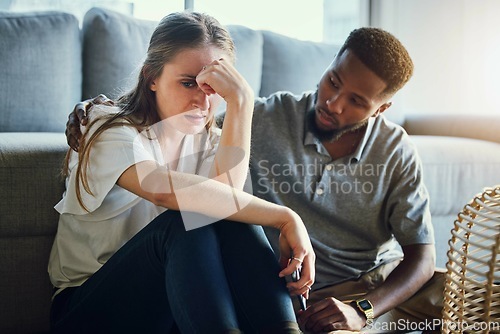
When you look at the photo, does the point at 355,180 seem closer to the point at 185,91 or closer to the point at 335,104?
the point at 335,104

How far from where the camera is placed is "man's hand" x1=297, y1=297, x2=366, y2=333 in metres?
1.26

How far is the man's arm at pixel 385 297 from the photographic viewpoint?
1.27m

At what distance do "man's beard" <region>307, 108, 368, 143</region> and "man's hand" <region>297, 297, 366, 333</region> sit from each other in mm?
382

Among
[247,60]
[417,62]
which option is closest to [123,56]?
[247,60]

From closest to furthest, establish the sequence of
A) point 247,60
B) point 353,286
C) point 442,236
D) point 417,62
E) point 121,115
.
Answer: point 121,115
point 353,286
point 442,236
point 247,60
point 417,62

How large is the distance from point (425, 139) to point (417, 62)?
113 centimetres

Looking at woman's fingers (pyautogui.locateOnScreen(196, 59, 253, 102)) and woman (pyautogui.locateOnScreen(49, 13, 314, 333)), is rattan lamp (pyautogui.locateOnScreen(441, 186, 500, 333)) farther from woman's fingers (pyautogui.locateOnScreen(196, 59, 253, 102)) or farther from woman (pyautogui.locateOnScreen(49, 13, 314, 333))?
woman's fingers (pyautogui.locateOnScreen(196, 59, 253, 102))

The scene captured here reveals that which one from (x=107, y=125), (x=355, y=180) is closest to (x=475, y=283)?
(x=355, y=180)

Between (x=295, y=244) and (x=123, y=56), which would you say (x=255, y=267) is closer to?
(x=295, y=244)

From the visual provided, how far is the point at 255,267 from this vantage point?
111 cm

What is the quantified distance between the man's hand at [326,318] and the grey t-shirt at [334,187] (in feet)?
0.65

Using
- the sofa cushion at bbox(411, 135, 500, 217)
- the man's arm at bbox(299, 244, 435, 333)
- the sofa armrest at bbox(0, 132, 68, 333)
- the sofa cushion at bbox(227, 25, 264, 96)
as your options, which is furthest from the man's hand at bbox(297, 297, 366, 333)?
the sofa cushion at bbox(227, 25, 264, 96)

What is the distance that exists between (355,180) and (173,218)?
56 centimetres

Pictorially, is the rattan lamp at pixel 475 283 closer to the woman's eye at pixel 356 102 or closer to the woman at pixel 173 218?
the woman at pixel 173 218
